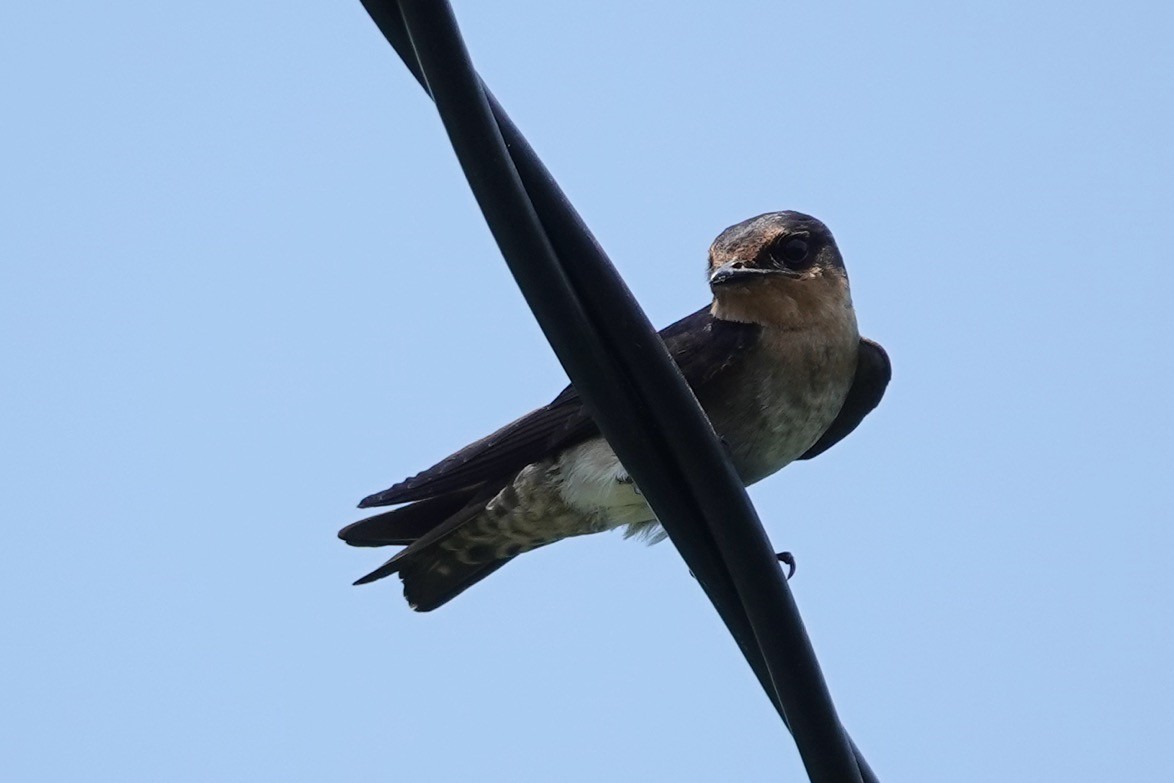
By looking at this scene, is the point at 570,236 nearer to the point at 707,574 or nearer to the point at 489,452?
the point at 707,574

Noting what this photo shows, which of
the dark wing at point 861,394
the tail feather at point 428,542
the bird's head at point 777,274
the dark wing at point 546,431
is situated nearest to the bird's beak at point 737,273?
the bird's head at point 777,274

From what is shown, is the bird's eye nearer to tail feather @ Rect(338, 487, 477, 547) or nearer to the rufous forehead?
the rufous forehead

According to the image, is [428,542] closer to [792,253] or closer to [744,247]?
[744,247]

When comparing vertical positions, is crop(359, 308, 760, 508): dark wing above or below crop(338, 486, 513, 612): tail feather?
above

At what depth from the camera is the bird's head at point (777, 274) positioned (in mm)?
5145

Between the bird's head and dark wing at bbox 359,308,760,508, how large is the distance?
0.28 ft

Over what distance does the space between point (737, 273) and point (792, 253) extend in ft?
1.05

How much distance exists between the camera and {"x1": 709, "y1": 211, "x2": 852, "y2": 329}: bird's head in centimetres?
514

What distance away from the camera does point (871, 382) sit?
552 centimetres

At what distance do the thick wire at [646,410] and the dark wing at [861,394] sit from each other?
8.94 feet

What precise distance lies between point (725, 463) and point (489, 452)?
2.68 metres

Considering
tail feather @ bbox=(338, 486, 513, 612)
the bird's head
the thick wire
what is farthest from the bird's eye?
the thick wire

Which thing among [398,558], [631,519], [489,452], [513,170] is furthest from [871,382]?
[513,170]

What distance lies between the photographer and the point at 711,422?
5090 millimetres
